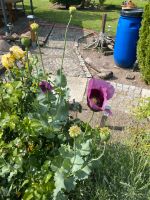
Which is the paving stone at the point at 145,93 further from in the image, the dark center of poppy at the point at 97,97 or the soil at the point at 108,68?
the dark center of poppy at the point at 97,97

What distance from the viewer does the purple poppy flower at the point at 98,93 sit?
2066 millimetres

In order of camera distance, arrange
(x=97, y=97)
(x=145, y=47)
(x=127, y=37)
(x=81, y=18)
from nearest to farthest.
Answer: (x=97, y=97) < (x=145, y=47) < (x=127, y=37) < (x=81, y=18)

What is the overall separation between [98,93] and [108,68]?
5637mm

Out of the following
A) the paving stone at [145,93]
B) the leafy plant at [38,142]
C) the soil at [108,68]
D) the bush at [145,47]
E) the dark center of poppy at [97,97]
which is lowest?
the soil at [108,68]

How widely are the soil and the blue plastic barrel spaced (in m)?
0.23

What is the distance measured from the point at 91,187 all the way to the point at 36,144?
1.70 feet

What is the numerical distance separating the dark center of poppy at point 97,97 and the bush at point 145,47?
4673mm

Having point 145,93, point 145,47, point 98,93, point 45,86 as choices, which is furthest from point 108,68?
point 98,93

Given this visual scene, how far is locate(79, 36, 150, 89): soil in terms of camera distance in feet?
22.6

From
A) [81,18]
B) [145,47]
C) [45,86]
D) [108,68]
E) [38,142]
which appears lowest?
[81,18]

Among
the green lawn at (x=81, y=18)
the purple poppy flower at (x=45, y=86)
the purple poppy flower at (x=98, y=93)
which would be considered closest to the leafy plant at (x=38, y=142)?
the purple poppy flower at (x=45, y=86)

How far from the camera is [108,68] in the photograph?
766cm

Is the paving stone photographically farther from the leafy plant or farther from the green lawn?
the green lawn

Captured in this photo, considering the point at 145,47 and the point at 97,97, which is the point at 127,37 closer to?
the point at 145,47
